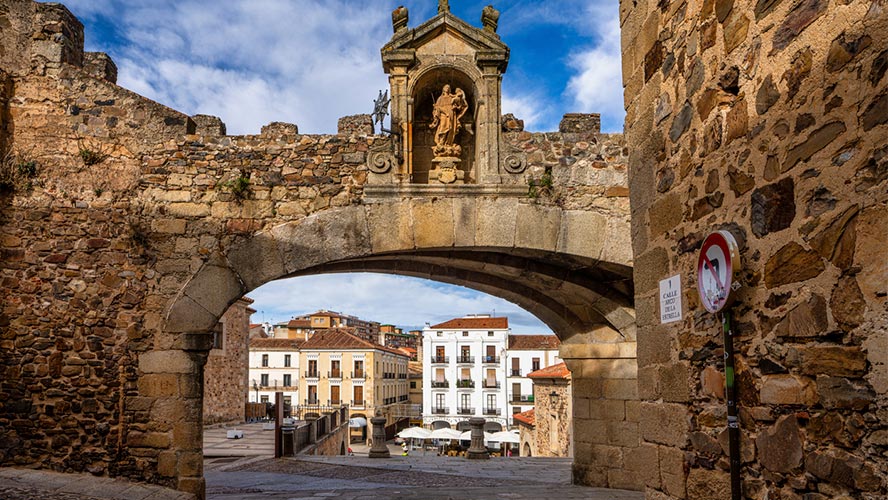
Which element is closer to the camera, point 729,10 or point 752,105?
point 752,105

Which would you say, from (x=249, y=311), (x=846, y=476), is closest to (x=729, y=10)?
(x=846, y=476)

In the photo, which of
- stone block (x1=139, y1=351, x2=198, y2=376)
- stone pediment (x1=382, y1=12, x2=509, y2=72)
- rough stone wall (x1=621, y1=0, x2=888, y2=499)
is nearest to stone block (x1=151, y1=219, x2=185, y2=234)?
stone block (x1=139, y1=351, x2=198, y2=376)

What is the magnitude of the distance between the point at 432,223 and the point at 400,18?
2094 mm

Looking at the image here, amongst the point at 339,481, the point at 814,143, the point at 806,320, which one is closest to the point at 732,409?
the point at 806,320

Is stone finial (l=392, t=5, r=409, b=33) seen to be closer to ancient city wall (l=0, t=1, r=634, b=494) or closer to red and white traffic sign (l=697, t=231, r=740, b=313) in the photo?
ancient city wall (l=0, t=1, r=634, b=494)

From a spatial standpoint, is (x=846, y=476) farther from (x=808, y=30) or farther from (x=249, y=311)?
(x=249, y=311)

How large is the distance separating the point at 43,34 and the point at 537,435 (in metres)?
18.6

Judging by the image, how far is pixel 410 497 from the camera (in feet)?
24.4

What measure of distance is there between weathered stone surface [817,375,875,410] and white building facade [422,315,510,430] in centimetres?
4354

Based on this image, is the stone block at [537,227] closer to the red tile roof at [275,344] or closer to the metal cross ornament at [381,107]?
the metal cross ornament at [381,107]

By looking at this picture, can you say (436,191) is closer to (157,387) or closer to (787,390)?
(157,387)

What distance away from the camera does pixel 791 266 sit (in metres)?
2.43

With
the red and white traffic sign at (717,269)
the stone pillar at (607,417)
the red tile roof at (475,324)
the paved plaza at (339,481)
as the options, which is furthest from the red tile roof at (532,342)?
the red and white traffic sign at (717,269)

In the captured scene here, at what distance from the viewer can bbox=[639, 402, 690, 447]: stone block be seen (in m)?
3.29
